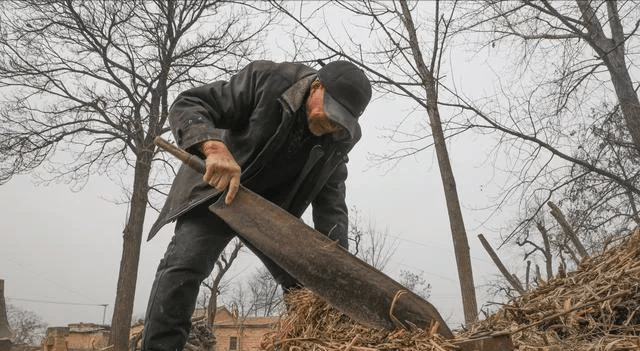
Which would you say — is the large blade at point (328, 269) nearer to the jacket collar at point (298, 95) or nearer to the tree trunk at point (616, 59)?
the jacket collar at point (298, 95)

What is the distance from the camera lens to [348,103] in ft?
9.27

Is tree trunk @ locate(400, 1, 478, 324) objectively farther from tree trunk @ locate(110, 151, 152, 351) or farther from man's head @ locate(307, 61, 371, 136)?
tree trunk @ locate(110, 151, 152, 351)

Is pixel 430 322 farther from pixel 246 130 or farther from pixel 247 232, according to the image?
pixel 246 130

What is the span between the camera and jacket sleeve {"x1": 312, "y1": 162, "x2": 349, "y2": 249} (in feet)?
11.1

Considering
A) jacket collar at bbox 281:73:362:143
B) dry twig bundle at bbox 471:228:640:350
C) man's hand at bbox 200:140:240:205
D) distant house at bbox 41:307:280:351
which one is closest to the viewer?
dry twig bundle at bbox 471:228:640:350

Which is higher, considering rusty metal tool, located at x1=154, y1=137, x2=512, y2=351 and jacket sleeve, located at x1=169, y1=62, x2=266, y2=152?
jacket sleeve, located at x1=169, y1=62, x2=266, y2=152

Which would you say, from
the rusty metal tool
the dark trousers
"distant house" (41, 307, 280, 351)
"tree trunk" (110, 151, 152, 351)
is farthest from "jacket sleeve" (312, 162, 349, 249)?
"tree trunk" (110, 151, 152, 351)

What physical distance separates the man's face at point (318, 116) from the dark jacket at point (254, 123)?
0.18ft

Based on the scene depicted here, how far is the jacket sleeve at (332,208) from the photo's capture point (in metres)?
3.38

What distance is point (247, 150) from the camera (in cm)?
305

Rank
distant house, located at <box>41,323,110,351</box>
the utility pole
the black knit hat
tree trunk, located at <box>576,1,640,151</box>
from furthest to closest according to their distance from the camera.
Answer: tree trunk, located at <box>576,1,640,151</box> → the utility pole → distant house, located at <box>41,323,110,351</box> → the black knit hat

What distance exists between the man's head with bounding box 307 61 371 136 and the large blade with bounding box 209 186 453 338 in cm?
60

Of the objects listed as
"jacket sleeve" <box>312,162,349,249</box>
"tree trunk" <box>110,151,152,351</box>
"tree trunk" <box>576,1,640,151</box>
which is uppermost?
"tree trunk" <box>576,1,640,151</box>

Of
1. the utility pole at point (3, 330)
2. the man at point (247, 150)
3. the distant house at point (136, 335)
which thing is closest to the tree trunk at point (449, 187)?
the distant house at point (136, 335)
